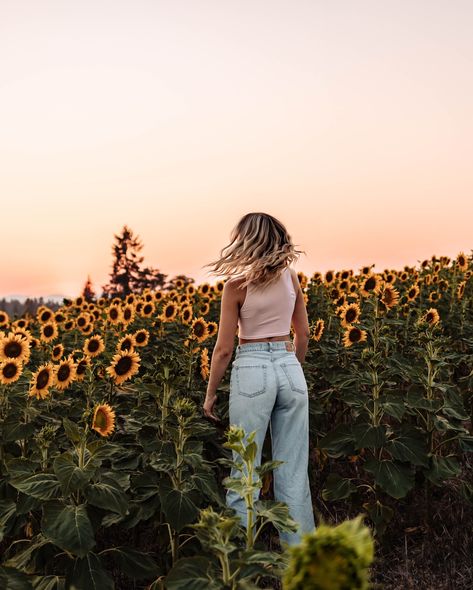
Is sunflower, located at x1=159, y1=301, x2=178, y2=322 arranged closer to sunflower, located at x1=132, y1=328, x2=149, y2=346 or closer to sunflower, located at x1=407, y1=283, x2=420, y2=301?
sunflower, located at x1=132, y1=328, x2=149, y2=346

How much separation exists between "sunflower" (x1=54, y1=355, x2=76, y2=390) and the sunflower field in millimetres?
10

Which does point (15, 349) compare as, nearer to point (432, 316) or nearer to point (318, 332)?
point (318, 332)

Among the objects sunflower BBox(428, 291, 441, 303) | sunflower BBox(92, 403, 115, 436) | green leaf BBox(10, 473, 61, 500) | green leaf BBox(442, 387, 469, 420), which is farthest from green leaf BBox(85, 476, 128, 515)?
sunflower BBox(428, 291, 441, 303)

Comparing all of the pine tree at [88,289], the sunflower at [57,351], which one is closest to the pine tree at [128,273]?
the pine tree at [88,289]

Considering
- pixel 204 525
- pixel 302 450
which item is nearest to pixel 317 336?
pixel 302 450

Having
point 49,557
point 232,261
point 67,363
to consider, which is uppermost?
point 232,261

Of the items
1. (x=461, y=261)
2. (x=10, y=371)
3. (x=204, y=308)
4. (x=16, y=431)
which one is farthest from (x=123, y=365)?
(x=461, y=261)

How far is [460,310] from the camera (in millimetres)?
8672

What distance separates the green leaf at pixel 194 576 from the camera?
7.43ft

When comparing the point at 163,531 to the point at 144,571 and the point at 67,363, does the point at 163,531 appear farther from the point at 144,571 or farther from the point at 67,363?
the point at 67,363

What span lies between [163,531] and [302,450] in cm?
114

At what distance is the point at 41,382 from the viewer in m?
5.20

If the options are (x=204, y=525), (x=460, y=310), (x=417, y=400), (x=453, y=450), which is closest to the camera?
(x=204, y=525)

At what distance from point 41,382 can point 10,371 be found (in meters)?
0.34
